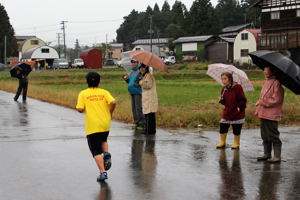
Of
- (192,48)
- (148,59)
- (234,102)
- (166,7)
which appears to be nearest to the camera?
(234,102)

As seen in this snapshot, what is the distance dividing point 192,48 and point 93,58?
1817 centimetres

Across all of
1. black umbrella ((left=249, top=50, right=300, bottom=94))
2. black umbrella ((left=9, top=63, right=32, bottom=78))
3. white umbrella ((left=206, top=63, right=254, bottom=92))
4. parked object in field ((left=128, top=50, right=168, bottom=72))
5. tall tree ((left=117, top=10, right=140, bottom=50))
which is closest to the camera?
black umbrella ((left=249, top=50, right=300, bottom=94))

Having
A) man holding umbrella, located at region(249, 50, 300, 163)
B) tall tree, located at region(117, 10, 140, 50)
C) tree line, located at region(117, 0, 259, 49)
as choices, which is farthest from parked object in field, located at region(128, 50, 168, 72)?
tall tree, located at region(117, 10, 140, 50)

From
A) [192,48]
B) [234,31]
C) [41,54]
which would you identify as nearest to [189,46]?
[192,48]

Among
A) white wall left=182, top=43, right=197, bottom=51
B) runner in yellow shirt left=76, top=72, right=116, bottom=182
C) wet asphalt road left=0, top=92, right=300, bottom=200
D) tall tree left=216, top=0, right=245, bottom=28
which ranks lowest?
wet asphalt road left=0, top=92, right=300, bottom=200

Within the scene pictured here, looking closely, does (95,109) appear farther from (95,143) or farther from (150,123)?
(150,123)

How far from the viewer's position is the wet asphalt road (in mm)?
5566

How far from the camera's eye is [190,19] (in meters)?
90.2

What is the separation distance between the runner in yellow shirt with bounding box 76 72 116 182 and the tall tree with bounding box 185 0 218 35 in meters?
80.1

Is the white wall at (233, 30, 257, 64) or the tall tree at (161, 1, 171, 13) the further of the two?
the tall tree at (161, 1, 171, 13)

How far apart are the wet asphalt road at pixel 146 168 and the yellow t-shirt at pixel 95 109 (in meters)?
0.69

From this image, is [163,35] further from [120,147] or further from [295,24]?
[120,147]

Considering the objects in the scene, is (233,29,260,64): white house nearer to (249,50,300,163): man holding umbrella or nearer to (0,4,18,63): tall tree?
(0,4,18,63): tall tree

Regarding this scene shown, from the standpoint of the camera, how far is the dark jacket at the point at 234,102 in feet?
27.6
